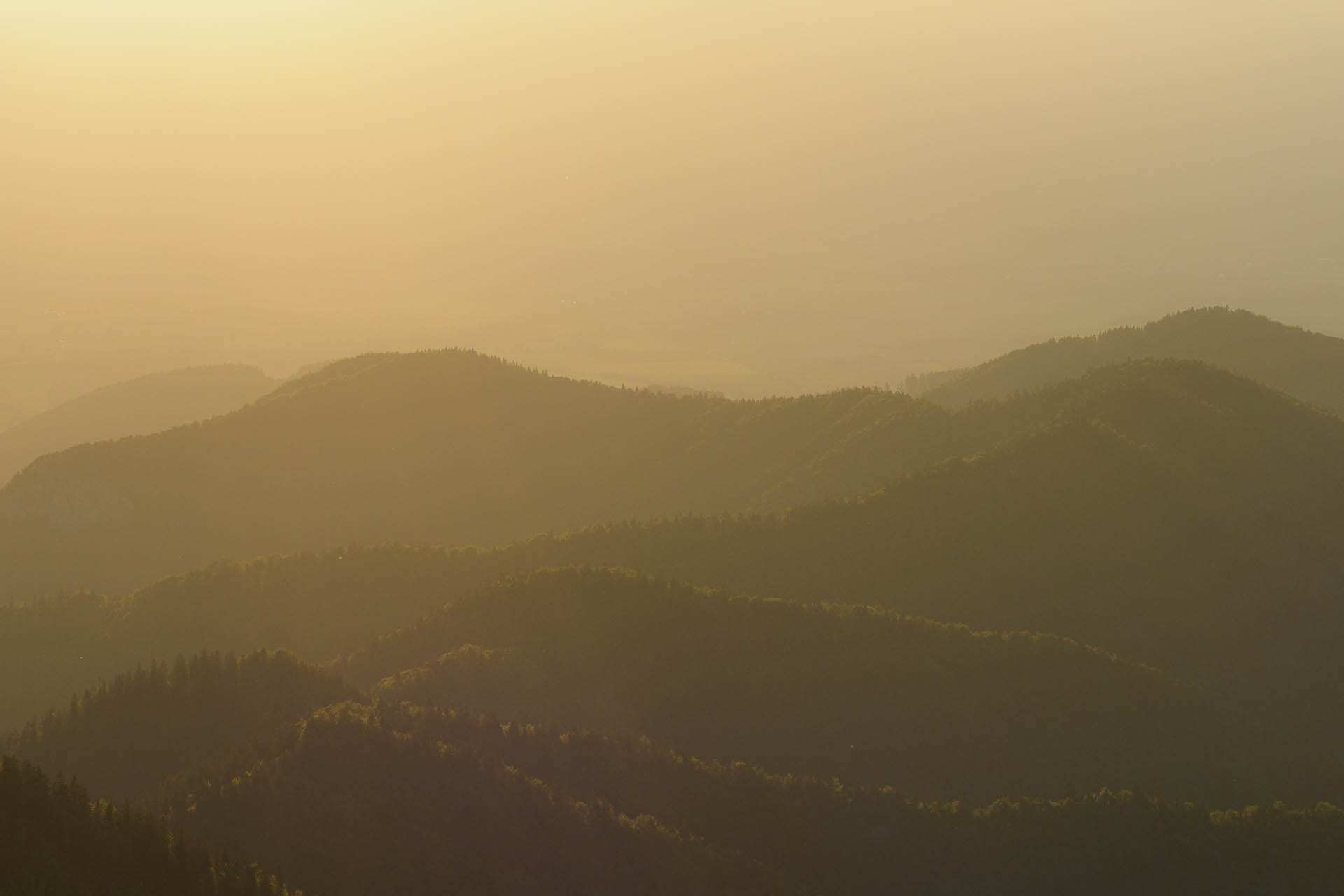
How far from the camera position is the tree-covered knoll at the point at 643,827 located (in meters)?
42.8

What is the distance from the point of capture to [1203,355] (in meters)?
130

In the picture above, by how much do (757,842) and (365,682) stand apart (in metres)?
27.7

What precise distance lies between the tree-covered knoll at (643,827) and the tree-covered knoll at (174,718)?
764 cm

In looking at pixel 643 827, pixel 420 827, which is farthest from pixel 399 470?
pixel 420 827

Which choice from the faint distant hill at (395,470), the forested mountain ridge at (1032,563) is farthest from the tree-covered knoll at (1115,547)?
the faint distant hill at (395,470)

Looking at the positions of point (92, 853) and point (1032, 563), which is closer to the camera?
point (92, 853)

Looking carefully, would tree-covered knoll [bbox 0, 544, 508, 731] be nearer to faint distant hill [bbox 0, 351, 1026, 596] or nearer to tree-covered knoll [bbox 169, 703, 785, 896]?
faint distant hill [bbox 0, 351, 1026, 596]

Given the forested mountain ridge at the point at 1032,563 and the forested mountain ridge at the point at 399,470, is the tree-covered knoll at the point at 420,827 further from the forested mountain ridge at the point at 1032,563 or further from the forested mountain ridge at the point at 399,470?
the forested mountain ridge at the point at 399,470

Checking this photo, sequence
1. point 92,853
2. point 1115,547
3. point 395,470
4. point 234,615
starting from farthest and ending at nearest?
point 395,470 < point 234,615 < point 1115,547 < point 92,853

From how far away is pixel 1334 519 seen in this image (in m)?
89.2

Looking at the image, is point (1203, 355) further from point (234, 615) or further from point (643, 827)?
point (643, 827)

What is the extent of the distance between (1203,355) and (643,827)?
344ft

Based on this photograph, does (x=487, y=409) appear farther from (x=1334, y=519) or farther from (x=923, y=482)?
(x=1334, y=519)

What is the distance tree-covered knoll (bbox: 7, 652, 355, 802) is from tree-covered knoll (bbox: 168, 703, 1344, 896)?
764 cm
